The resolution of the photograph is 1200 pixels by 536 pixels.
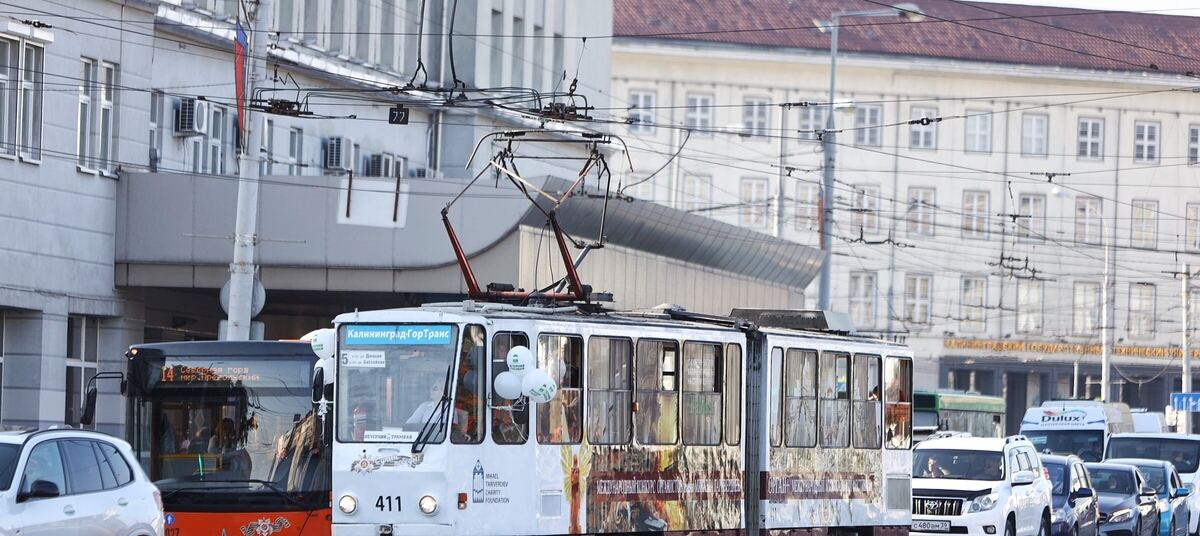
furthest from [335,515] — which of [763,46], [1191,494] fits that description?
[763,46]

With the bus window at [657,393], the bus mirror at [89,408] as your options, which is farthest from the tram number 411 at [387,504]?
the bus window at [657,393]

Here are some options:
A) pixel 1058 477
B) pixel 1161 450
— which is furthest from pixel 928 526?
pixel 1161 450

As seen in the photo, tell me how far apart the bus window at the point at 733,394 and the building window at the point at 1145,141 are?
6355 centimetres

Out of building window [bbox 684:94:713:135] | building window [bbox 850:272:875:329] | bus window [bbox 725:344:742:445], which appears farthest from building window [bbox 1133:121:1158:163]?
bus window [bbox 725:344:742:445]

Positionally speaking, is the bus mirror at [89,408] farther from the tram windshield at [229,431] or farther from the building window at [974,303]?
the building window at [974,303]

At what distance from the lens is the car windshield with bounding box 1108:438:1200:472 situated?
35000mm

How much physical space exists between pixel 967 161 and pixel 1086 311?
7.79 metres

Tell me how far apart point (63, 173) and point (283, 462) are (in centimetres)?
1463

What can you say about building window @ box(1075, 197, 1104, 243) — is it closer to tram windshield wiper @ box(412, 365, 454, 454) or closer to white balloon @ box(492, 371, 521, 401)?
white balloon @ box(492, 371, 521, 401)

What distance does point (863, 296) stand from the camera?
78750 millimetres

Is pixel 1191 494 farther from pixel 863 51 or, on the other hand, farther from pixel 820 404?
pixel 863 51

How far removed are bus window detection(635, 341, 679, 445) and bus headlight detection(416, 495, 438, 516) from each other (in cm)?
247

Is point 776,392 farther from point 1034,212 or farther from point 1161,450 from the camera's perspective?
point 1034,212

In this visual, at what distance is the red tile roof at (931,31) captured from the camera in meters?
75.6
